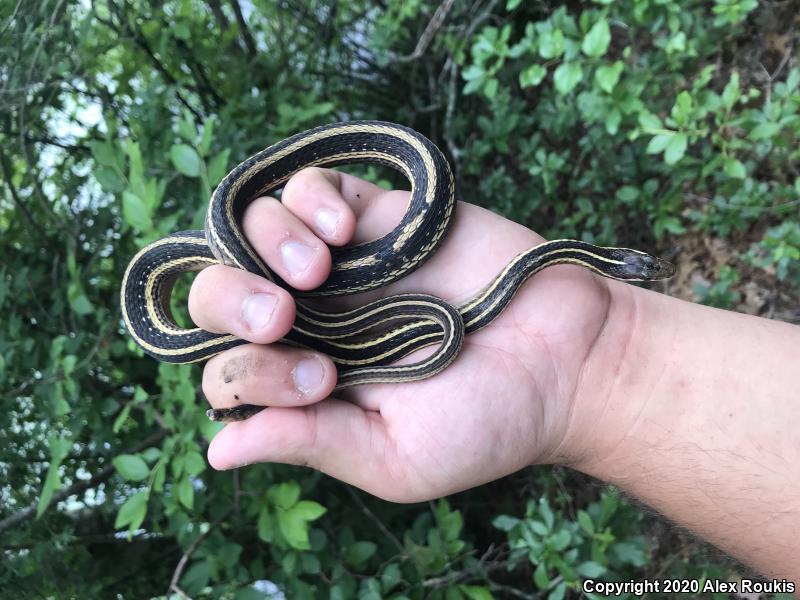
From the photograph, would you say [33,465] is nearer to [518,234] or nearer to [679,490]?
[518,234]

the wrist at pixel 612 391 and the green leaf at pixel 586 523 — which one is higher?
the wrist at pixel 612 391

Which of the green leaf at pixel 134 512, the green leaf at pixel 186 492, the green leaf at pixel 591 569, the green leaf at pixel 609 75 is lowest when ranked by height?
the green leaf at pixel 591 569

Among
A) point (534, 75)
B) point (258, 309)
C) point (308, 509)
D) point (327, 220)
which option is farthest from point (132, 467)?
point (534, 75)

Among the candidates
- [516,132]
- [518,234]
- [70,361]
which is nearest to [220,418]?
[70,361]

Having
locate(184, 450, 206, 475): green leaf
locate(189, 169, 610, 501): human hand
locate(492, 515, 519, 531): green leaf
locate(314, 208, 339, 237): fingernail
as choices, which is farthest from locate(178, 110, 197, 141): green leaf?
locate(492, 515, 519, 531): green leaf

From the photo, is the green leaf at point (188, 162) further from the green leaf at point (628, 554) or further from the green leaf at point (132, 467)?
the green leaf at point (628, 554)

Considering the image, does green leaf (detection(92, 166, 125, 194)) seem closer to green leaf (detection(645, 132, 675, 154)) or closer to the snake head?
the snake head

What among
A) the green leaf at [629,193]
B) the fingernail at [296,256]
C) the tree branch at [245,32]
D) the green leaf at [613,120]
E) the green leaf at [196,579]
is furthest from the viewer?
the tree branch at [245,32]

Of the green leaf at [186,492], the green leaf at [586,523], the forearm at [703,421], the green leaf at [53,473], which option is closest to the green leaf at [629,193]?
the forearm at [703,421]
